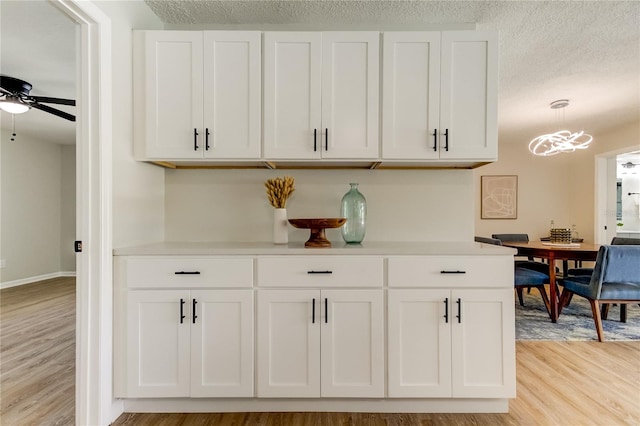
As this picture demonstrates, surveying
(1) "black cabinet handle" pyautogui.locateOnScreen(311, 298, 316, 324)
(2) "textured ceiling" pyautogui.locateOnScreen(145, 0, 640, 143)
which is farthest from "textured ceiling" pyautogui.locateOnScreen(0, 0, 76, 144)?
(1) "black cabinet handle" pyautogui.locateOnScreen(311, 298, 316, 324)

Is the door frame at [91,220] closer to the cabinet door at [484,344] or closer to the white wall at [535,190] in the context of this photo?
the cabinet door at [484,344]

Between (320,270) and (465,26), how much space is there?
1908 millimetres

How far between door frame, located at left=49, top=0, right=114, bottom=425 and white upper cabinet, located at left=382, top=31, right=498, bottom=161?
60.3 inches

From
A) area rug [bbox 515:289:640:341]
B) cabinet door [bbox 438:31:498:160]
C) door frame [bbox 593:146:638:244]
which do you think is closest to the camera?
cabinet door [bbox 438:31:498:160]

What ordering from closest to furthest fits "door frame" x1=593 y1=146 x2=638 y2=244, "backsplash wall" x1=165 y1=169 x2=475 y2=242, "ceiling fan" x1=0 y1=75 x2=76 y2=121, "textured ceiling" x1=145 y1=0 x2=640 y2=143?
1. "textured ceiling" x1=145 y1=0 x2=640 y2=143
2. "backsplash wall" x1=165 y1=169 x2=475 y2=242
3. "ceiling fan" x1=0 y1=75 x2=76 y2=121
4. "door frame" x1=593 y1=146 x2=638 y2=244

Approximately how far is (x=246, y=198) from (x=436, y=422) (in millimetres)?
1761

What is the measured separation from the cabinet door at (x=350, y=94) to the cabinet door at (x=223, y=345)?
3.30 ft

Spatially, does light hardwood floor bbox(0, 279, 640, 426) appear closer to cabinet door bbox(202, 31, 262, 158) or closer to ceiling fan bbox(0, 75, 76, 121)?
cabinet door bbox(202, 31, 262, 158)

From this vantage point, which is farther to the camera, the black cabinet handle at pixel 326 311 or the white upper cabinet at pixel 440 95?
the white upper cabinet at pixel 440 95

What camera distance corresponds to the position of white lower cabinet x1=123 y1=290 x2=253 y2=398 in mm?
1697

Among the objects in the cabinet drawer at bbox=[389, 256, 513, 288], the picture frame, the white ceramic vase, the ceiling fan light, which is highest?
the ceiling fan light

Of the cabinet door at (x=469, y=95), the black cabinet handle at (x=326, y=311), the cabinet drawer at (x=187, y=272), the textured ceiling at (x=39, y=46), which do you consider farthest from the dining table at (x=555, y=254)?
the textured ceiling at (x=39, y=46)

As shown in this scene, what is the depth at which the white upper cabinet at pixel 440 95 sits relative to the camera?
188 cm

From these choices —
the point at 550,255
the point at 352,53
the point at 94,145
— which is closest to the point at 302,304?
→ the point at 94,145
